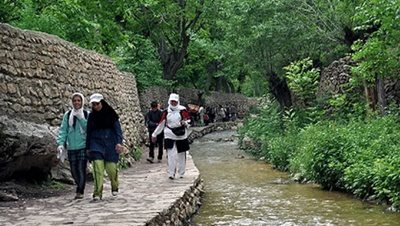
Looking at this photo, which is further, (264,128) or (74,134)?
(264,128)

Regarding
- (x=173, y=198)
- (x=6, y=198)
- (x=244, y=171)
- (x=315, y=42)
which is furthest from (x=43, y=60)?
(x=315, y=42)

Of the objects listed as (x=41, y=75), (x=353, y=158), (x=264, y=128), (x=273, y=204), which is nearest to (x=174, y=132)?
(x=273, y=204)

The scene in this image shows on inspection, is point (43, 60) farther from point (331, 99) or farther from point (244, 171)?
point (331, 99)

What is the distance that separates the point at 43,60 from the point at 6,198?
2.79 meters

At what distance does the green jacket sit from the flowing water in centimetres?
216

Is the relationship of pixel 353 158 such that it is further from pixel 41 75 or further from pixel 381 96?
pixel 41 75

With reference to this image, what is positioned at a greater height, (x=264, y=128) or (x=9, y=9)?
(x=9, y=9)

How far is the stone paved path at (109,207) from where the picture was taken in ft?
20.2

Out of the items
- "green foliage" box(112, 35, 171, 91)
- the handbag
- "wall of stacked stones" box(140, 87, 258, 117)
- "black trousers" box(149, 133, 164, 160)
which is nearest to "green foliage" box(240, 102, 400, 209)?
the handbag

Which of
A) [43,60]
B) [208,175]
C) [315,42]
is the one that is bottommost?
[208,175]

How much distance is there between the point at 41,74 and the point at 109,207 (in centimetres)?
327

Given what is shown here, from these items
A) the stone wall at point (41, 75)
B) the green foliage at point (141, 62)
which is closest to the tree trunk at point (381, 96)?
the stone wall at point (41, 75)

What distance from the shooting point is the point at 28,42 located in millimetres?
8883

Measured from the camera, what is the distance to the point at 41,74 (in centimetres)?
927
